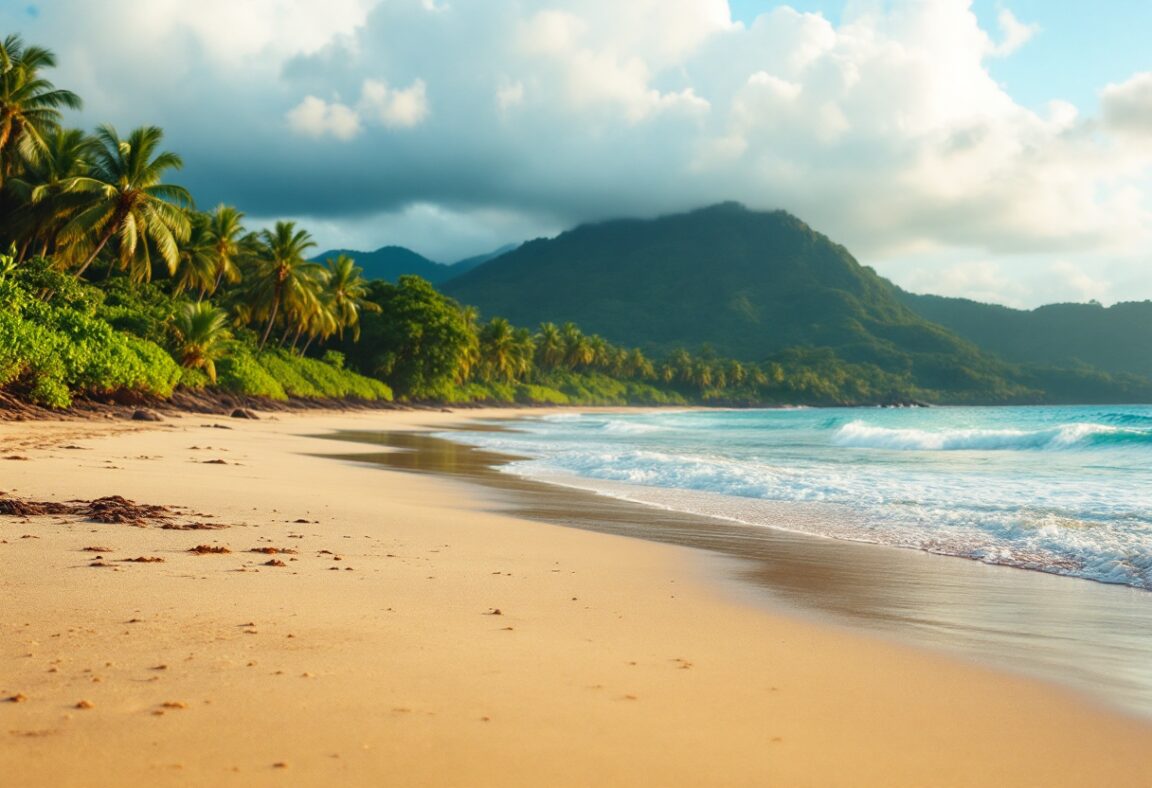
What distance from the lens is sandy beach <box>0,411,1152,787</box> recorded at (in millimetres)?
2590

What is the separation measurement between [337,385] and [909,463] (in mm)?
39527

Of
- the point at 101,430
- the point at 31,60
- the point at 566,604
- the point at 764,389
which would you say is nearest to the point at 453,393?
the point at 31,60

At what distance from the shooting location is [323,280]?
2103 inches

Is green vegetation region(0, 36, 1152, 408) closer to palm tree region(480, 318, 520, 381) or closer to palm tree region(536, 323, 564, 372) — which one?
palm tree region(480, 318, 520, 381)

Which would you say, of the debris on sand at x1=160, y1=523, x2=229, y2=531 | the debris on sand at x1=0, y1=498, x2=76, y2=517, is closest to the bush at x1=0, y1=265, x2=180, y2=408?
the debris on sand at x1=0, y1=498, x2=76, y2=517

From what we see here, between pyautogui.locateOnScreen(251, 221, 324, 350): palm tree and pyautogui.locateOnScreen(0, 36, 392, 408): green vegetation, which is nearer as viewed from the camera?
pyautogui.locateOnScreen(0, 36, 392, 408): green vegetation

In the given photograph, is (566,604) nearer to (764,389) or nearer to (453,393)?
(453,393)

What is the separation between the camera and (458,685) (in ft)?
10.8

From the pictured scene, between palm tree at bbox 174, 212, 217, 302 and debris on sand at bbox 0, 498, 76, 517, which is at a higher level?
palm tree at bbox 174, 212, 217, 302

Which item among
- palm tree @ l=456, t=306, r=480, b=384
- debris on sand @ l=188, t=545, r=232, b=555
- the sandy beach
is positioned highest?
palm tree @ l=456, t=306, r=480, b=384

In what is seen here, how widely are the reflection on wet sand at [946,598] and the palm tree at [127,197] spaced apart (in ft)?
93.7

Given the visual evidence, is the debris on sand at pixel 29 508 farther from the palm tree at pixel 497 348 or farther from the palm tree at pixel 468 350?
the palm tree at pixel 497 348

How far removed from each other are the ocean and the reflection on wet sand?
Result: 0.06 ft

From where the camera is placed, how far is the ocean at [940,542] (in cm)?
466
